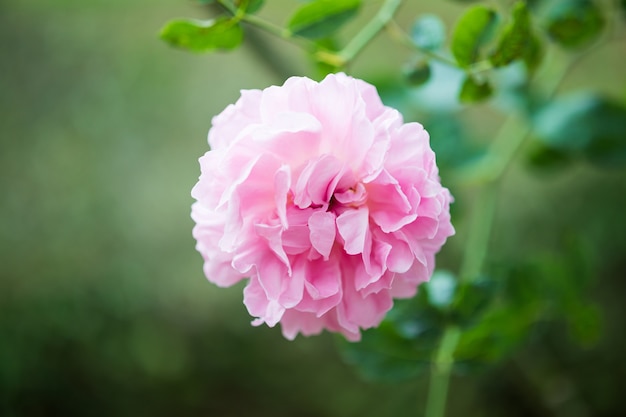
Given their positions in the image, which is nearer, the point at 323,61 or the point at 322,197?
the point at 322,197

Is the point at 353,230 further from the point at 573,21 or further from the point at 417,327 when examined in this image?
the point at 573,21

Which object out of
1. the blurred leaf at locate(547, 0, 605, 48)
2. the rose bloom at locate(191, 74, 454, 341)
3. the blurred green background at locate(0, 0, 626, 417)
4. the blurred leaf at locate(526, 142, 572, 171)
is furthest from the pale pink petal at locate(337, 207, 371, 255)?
the blurred green background at locate(0, 0, 626, 417)

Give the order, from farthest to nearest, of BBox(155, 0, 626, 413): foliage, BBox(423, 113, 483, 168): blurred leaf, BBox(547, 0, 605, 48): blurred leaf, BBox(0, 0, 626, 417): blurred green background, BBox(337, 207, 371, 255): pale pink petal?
BBox(0, 0, 626, 417): blurred green background
BBox(423, 113, 483, 168): blurred leaf
BBox(547, 0, 605, 48): blurred leaf
BBox(155, 0, 626, 413): foliage
BBox(337, 207, 371, 255): pale pink petal

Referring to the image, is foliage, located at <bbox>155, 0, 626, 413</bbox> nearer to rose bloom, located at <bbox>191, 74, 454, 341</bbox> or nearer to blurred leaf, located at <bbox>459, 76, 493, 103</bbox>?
blurred leaf, located at <bbox>459, 76, 493, 103</bbox>

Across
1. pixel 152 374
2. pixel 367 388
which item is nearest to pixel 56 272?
pixel 152 374

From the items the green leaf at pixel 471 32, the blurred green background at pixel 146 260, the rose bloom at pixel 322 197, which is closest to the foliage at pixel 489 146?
the green leaf at pixel 471 32

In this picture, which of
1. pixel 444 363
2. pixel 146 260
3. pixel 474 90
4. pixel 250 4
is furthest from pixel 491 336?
pixel 146 260
